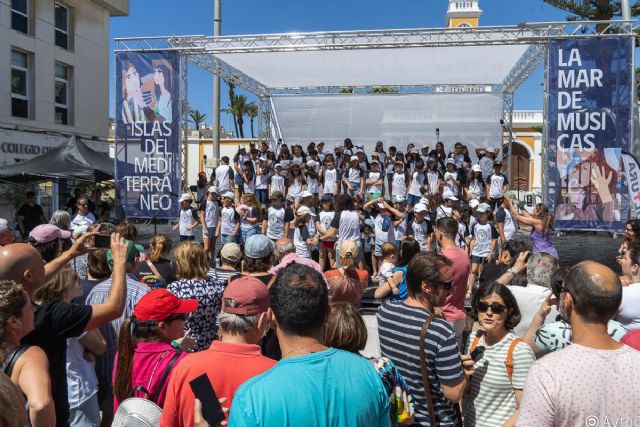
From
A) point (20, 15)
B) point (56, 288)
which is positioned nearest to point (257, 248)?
point (56, 288)

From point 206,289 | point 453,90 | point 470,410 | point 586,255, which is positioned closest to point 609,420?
point 470,410

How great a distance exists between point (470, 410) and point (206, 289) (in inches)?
74.6

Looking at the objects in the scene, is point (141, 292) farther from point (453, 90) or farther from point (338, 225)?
point (453, 90)

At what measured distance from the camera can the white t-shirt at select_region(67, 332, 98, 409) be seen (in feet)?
9.86

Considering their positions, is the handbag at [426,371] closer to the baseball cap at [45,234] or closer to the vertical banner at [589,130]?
the baseball cap at [45,234]

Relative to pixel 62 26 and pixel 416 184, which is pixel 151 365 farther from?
pixel 62 26

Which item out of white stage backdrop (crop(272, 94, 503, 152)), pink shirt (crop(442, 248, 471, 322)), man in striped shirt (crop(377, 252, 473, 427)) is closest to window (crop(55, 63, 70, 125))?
white stage backdrop (crop(272, 94, 503, 152))

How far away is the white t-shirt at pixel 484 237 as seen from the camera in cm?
908

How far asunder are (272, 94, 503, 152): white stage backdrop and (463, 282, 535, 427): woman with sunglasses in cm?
1698

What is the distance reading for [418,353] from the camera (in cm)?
264

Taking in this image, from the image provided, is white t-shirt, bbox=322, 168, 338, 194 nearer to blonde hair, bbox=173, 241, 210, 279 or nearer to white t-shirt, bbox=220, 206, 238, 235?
white t-shirt, bbox=220, 206, 238, 235

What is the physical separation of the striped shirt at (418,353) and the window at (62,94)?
2208cm

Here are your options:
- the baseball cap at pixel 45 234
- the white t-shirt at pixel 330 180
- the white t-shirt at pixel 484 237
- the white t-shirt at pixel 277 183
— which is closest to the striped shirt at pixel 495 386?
the baseball cap at pixel 45 234

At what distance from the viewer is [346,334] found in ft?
7.48
